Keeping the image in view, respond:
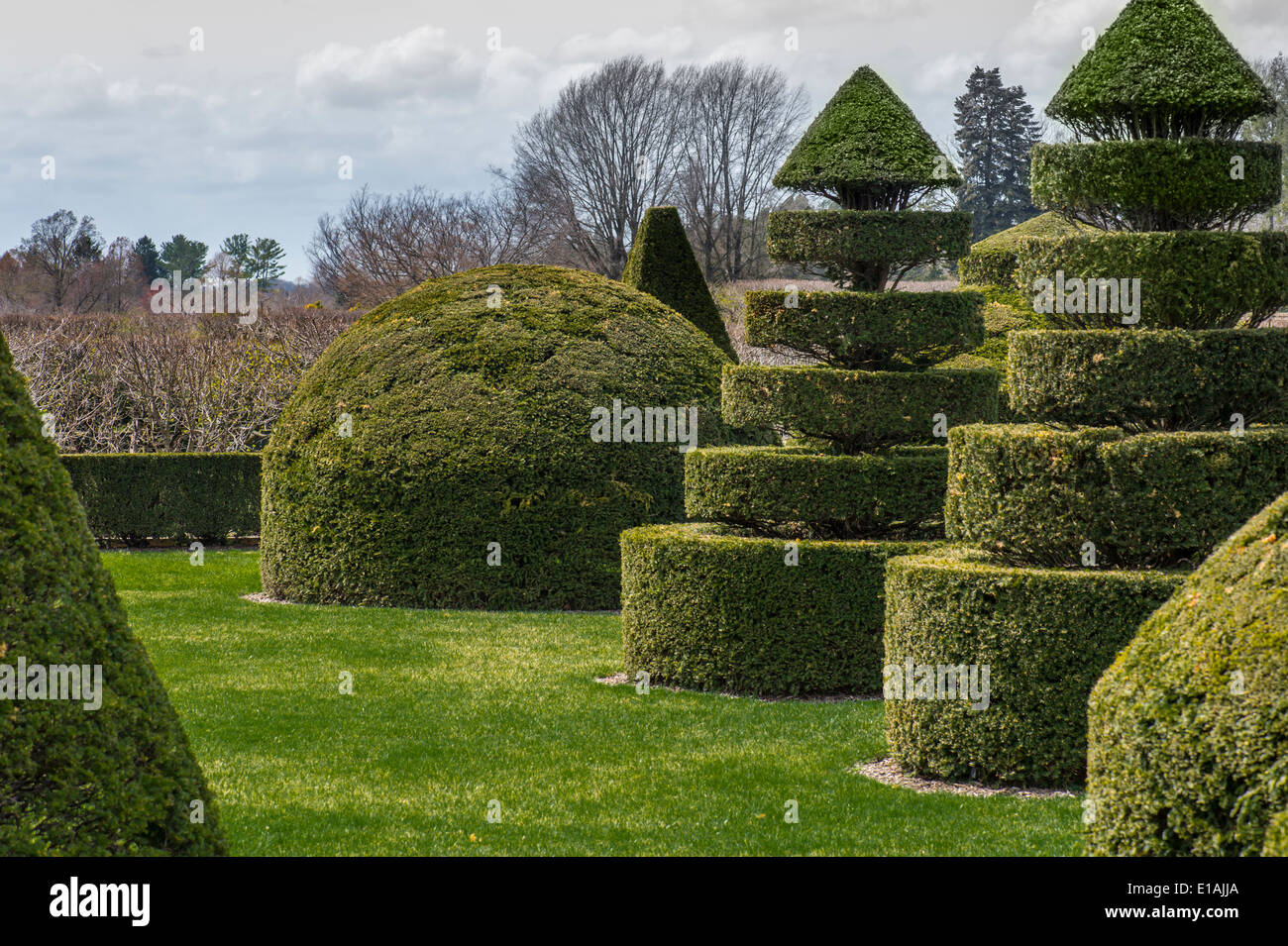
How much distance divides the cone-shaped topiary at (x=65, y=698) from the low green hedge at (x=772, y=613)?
6.76m

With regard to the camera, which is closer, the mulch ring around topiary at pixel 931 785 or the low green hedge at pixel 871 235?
the mulch ring around topiary at pixel 931 785

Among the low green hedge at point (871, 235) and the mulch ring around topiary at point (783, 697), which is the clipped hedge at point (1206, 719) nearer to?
the mulch ring around topiary at point (783, 697)

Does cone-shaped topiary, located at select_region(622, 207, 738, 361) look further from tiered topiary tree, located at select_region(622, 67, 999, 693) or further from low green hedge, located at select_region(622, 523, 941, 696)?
low green hedge, located at select_region(622, 523, 941, 696)

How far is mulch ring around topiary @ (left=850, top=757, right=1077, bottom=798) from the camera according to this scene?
25.0 feet

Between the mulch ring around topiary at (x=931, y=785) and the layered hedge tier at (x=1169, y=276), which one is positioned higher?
the layered hedge tier at (x=1169, y=276)

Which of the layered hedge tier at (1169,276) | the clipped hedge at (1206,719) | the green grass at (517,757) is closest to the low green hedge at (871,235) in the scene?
the layered hedge tier at (1169,276)

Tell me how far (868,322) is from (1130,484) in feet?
12.9

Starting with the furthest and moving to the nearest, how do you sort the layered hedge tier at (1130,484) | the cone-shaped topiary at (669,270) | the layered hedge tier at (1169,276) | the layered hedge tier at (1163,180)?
the cone-shaped topiary at (669,270) → the layered hedge tier at (1163,180) → the layered hedge tier at (1169,276) → the layered hedge tier at (1130,484)

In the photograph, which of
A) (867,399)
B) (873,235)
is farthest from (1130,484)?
(873,235)

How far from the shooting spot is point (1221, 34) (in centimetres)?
851

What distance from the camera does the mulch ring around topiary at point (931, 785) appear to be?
25.0 feet

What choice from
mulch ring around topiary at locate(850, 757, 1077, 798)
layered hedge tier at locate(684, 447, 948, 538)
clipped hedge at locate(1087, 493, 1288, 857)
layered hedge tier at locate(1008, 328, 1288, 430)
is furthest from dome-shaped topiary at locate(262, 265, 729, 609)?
clipped hedge at locate(1087, 493, 1288, 857)

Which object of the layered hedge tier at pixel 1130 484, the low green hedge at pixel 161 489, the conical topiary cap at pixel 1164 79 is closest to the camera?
the layered hedge tier at pixel 1130 484
